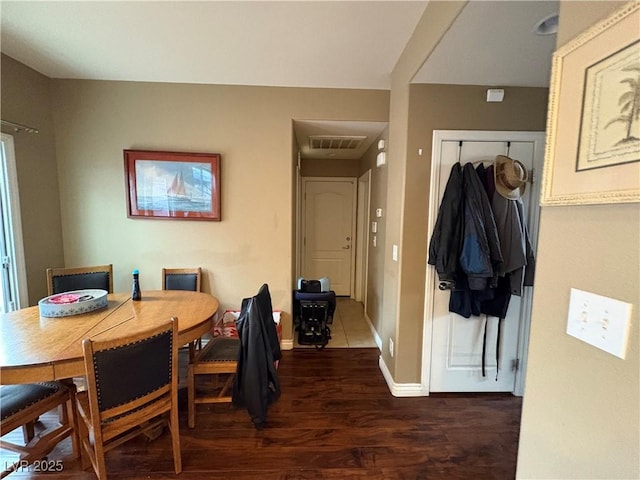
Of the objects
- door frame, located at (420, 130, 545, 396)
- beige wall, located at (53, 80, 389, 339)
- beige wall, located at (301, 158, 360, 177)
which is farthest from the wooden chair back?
beige wall, located at (301, 158, 360, 177)

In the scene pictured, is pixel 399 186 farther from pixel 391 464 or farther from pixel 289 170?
pixel 391 464

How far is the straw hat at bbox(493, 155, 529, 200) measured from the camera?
5.78ft

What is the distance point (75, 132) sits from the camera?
8.54ft

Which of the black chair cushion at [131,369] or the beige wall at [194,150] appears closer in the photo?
the black chair cushion at [131,369]

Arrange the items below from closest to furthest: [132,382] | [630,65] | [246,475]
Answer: [630,65], [132,382], [246,475]

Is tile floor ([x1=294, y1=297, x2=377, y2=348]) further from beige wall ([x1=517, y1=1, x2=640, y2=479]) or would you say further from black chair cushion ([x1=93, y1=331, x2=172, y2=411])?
beige wall ([x1=517, y1=1, x2=640, y2=479])

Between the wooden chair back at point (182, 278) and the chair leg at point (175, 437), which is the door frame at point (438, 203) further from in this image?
the wooden chair back at point (182, 278)

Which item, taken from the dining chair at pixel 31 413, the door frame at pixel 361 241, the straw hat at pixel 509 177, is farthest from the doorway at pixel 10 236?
the straw hat at pixel 509 177

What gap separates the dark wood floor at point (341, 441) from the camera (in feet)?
4.98

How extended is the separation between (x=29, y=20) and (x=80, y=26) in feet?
0.95

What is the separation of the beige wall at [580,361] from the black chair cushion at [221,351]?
1660mm

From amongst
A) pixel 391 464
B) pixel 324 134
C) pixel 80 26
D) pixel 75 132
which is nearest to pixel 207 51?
pixel 80 26

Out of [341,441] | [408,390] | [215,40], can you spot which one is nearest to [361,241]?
[408,390]

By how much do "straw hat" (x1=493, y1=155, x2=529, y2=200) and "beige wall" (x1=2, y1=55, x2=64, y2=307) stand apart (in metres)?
3.78
